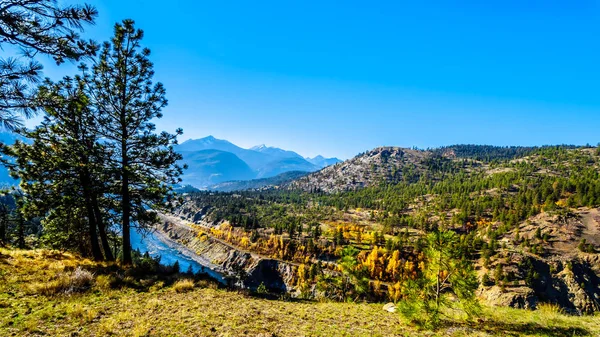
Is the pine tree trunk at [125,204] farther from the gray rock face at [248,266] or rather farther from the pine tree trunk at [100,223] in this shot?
the gray rock face at [248,266]

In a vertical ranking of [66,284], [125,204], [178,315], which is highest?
[125,204]

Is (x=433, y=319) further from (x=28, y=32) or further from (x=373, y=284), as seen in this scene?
(x=373, y=284)

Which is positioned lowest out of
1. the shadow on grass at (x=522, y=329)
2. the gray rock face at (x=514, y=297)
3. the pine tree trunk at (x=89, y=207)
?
the gray rock face at (x=514, y=297)

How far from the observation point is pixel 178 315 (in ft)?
35.5

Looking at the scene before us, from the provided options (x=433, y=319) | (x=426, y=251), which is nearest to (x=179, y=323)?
(x=433, y=319)

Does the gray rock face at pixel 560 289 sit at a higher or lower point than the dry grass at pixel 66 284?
lower

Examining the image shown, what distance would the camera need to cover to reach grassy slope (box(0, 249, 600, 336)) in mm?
9141

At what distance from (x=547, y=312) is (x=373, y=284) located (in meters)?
106

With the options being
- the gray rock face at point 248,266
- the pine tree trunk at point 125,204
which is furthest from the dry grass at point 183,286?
the gray rock face at point 248,266

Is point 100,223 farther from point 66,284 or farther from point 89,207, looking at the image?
point 66,284

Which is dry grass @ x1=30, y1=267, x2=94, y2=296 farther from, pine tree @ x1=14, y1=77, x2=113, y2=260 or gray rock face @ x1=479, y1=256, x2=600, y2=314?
gray rock face @ x1=479, y1=256, x2=600, y2=314

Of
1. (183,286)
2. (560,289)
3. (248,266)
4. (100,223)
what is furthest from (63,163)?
(560,289)

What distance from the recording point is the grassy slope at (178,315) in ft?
30.0

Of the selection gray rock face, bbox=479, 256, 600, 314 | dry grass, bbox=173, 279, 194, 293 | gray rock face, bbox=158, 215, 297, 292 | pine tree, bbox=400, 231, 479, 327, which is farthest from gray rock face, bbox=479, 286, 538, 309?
dry grass, bbox=173, 279, 194, 293
